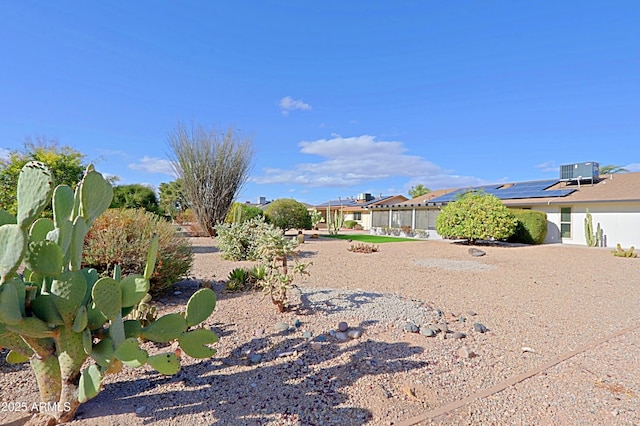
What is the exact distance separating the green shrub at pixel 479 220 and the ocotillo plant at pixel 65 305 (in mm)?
15187

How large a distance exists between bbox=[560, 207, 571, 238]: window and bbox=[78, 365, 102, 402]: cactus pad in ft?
67.4

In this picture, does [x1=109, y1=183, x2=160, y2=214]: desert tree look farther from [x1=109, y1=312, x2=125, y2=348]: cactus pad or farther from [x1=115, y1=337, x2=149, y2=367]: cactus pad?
[x1=115, y1=337, x2=149, y2=367]: cactus pad

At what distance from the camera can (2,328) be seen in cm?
194

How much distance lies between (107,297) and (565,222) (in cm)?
2057

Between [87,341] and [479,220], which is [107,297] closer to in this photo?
[87,341]

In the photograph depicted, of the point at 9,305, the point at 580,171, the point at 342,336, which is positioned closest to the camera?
the point at 9,305

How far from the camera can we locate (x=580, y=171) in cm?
1848

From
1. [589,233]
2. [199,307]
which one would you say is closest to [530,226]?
[589,233]

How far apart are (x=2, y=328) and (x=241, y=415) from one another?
164 cm

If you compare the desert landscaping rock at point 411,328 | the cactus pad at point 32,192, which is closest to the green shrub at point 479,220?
the desert landscaping rock at point 411,328

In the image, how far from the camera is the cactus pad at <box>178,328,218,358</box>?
240 centimetres

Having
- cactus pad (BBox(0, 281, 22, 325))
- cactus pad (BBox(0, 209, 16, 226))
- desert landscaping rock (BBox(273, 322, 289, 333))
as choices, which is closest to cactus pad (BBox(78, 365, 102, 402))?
cactus pad (BBox(0, 281, 22, 325))

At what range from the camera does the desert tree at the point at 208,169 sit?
594 inches

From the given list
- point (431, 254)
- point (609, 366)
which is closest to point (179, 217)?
point (431, 254)
